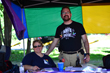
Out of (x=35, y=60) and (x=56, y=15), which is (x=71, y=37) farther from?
(x=56, y=15)

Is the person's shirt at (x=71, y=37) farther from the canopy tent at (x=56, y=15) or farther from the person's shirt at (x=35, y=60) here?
the canopy tent at (x=56, y=15)

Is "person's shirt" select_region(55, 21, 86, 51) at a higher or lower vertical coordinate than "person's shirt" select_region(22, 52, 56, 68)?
higher

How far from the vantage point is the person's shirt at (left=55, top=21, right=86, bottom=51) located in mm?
2730

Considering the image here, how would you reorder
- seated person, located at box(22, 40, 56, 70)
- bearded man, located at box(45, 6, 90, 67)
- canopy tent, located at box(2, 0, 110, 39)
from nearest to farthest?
seated person, located at box(22, 40, 56, 70), bearded man, located at box(45, 6, 90, 67), canopy tent, located at box(2, 0, 110, 39)

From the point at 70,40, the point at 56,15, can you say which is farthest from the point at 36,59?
the point at 56,15

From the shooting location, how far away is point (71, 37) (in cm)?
275

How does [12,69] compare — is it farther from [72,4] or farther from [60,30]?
[72,4]

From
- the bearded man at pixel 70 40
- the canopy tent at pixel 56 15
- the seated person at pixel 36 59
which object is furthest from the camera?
the canopy tent at pixel 56 15

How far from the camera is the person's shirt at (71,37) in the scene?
273 cm

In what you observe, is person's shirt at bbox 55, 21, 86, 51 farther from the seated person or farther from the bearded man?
the seated person

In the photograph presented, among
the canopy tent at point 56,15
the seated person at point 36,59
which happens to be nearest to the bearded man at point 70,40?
the seated person at point 36,59

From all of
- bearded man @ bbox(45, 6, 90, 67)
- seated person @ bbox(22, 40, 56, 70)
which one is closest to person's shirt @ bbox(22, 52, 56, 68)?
seated person @ bbox(22, 40, 56, 70)

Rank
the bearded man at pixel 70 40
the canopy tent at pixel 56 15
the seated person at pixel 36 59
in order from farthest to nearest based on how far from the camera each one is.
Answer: the canopy tent at pixel 56 15 < the bearded man at pixel 70 40 < the seated person at pixel 36 59

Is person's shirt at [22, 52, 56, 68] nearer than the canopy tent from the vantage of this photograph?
Yes
